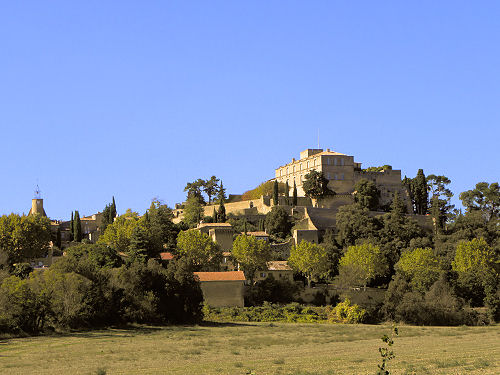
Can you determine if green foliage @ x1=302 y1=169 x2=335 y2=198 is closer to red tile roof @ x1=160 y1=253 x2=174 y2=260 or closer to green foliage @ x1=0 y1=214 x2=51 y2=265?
red tile roof @ x1=160 y1=253 x2=174 y2=260

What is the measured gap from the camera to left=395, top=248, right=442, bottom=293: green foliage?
66.1m

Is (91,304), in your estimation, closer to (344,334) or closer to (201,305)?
(201,305)

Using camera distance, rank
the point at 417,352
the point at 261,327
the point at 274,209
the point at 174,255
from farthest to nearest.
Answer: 1. the point at 274,209
2. the point at 174,255
3. the point at 261,327
4. the point at 417,352

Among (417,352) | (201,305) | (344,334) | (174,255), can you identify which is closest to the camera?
(417,352)

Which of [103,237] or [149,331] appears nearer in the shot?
[149,331]

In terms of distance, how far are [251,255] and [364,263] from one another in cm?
1065

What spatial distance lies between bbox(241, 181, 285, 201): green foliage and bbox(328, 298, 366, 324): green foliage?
3417 cm

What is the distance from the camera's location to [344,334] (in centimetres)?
4759

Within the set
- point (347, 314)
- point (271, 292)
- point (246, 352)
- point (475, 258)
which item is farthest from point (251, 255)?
point (246, 352)

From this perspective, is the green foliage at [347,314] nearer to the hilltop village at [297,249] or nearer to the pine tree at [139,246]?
the hilltop village at [297,249]

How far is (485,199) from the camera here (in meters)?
88.1

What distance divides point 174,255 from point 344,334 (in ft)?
91.6

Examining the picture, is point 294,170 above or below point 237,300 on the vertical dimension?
above

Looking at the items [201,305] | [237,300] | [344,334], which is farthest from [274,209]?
[344,334]
